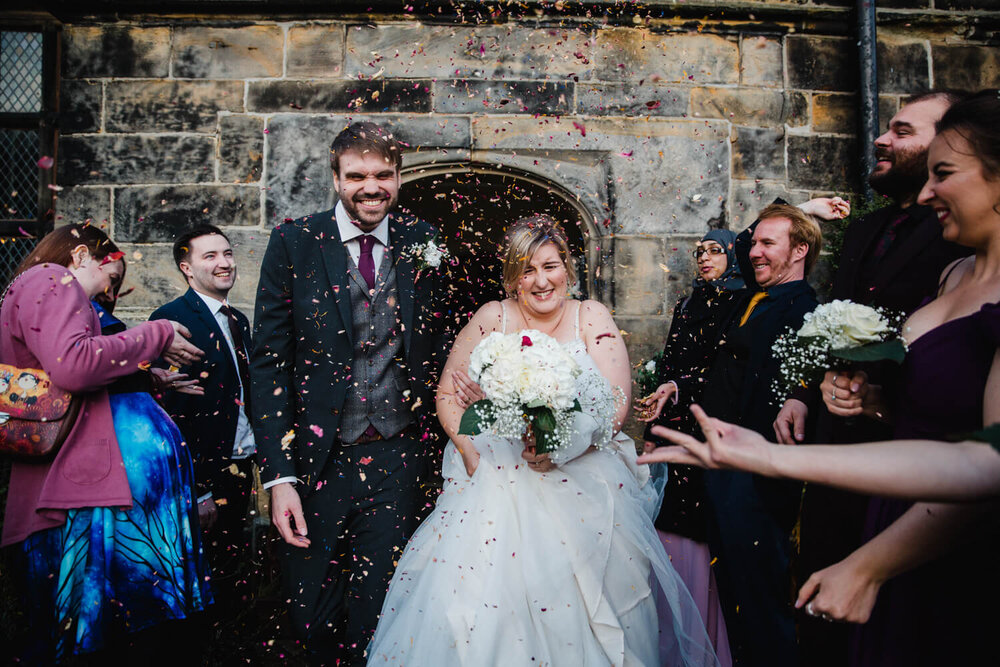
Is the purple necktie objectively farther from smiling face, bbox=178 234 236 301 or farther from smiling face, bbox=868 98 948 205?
smiling face, bbox=868 98 948 205

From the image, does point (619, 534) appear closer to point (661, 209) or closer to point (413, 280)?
point (413, 280)

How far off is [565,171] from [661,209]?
0.81 m

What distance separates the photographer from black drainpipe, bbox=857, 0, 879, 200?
200 inches

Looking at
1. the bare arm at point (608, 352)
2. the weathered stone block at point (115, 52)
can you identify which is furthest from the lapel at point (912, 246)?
the weathered stone block at point (115, 52)

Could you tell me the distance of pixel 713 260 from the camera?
14.8 feet

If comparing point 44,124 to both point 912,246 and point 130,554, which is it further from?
point 912,246

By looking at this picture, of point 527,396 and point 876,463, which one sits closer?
point 876,463

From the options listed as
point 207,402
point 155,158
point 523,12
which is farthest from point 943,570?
point 155,158

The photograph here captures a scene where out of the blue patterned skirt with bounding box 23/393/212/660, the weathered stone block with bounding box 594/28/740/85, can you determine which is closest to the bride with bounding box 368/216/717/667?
the blue patterned skirt with bounding box 23/393/212/660

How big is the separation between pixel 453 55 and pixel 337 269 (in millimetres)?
2813

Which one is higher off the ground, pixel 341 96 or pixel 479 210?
pixel 341 96

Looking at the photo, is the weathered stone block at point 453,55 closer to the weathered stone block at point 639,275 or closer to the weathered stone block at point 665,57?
the weathered stone block at point 665,57

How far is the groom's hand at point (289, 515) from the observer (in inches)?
112

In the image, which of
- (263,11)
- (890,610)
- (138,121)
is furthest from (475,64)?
(890,610)
